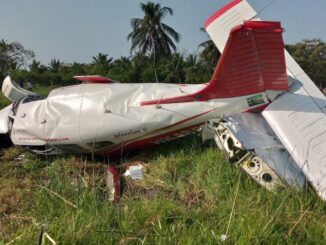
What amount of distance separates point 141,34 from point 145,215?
162 ft

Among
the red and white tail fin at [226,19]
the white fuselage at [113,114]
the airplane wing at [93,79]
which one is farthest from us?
the red and white tail fin at [226,19]

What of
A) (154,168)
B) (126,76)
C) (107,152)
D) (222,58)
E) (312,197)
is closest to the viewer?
(312,197)

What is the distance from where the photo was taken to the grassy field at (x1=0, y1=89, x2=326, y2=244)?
2693 mm

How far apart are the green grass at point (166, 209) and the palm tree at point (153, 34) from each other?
1796 inches

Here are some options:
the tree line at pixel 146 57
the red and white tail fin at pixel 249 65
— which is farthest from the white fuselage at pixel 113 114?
the tree line at pixel 146 57

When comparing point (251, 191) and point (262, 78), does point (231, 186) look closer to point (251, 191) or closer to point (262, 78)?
point (251, 191)

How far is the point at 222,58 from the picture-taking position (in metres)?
4.57

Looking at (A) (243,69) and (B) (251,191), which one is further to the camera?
(A) (243,69)

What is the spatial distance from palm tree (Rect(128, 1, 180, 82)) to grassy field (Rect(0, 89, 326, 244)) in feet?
150

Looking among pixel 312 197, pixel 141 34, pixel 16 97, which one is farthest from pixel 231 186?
pixel 141 34

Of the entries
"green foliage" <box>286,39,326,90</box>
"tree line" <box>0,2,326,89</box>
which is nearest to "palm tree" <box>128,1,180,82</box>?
"tree line" <box>0,2,326,89</box>

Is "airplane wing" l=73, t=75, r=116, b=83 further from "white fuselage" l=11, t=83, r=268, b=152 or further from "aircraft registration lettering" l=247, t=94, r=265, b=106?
"aircraft registration lettering" l=247, t=94, r=265, b=106

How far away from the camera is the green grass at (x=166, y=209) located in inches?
106

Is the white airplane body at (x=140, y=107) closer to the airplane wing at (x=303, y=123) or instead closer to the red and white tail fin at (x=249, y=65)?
the red and white tail fin at (x=249, y=65)
